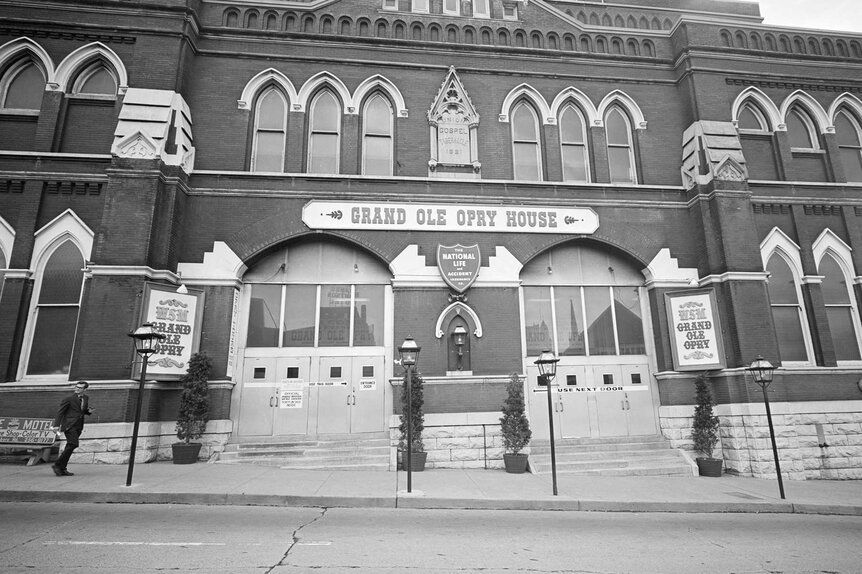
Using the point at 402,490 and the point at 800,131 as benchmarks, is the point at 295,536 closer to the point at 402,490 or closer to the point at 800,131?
the point at 402,490

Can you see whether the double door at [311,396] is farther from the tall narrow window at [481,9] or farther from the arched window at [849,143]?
the arched window at [849,143]

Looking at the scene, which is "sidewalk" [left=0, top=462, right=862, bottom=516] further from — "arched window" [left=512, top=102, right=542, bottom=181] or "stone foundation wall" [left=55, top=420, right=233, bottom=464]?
"arched window" [left=512, top=102, right=542, bottom=181]

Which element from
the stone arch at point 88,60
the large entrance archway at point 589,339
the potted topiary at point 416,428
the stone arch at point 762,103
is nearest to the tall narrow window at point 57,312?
the stone arch at point 88,60

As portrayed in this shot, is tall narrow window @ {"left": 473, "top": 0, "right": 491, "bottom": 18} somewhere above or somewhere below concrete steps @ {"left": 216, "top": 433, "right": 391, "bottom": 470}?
above

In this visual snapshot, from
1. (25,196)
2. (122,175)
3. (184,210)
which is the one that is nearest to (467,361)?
(184,210)

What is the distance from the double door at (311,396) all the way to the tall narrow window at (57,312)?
14.6ft

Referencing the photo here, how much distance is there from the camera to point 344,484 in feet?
34.3

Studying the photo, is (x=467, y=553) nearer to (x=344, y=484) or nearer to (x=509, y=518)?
(x=509, y=518)

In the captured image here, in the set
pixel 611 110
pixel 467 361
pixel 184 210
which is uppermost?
pixel 611 110

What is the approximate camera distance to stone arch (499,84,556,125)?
1650cm

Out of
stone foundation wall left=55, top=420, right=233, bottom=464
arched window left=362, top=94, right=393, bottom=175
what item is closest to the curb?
stone foundation wall left=55, top=420, right=233, bottom=464

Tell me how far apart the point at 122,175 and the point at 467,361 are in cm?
1047

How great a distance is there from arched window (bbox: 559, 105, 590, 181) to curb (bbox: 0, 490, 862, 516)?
33.3 ft

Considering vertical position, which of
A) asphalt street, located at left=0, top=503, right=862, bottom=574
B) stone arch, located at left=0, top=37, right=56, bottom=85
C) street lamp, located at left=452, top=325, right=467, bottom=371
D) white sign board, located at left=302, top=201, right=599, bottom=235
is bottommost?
asphalt street, located at left=0, top=503, right=862, bottom=574
